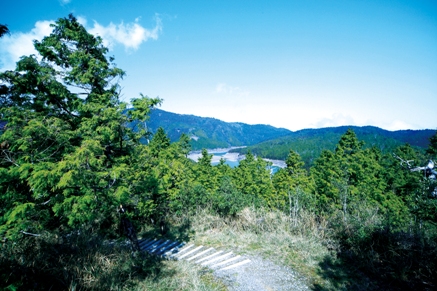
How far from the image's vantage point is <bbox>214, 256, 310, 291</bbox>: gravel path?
5536mm

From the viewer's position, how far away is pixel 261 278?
19.5 ft

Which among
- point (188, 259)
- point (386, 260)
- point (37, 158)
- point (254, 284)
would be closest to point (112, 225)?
point (188, 259)

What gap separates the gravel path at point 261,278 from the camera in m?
5.54

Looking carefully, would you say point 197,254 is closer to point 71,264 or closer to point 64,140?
point 71,264

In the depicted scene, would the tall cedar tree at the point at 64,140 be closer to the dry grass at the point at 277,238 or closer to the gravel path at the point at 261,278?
the gravel path at the point at 261,278

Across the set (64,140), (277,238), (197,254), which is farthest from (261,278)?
(64,140)

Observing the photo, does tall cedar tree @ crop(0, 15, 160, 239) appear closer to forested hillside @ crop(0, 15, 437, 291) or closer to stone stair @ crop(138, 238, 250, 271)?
forested hillside @ crop(0, 15, 437, 291)

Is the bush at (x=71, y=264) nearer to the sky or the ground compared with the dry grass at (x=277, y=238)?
nearer to the sky

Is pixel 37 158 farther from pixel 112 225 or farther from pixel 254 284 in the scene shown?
pixel 112 225

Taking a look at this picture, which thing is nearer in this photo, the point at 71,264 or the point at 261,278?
the point at 71,264

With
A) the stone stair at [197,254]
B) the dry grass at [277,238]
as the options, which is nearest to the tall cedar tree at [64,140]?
the stone stair at [197,254]

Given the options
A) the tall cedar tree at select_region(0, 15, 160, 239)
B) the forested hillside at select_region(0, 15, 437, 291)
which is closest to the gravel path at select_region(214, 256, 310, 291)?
the forested hillside at select_region(0, 15, 437, 291)

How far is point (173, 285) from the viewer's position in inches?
216

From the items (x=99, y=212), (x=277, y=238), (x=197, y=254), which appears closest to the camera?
(x=99, y=212)
